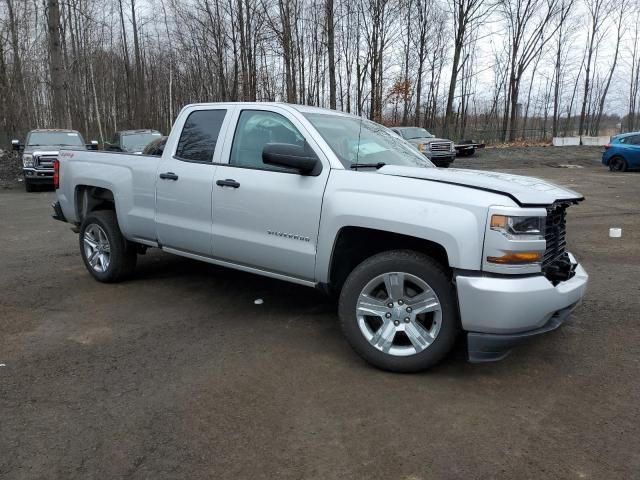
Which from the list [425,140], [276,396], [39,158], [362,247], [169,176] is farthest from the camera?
[425,140]

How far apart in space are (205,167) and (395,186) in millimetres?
1938

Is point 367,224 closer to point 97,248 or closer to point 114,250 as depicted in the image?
point 114,250

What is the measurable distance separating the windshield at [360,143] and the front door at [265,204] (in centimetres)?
22

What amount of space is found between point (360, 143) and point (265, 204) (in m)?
1.01

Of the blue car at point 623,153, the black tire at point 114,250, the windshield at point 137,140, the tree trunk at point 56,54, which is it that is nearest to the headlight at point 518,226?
the black tire at point 114,250

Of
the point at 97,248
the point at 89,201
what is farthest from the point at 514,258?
the point at 89,201

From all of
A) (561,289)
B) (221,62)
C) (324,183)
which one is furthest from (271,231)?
(221,62)

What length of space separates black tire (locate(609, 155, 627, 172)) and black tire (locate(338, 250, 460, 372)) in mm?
20966

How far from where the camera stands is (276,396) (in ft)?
11.0

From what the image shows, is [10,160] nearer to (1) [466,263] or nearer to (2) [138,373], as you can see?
(2) [138,373]

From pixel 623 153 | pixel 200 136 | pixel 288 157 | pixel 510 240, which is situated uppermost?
pixel 200 136

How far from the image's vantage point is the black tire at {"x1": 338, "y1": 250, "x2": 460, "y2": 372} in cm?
341

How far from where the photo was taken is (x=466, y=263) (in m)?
3.26

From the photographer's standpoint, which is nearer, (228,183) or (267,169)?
(267,169)
